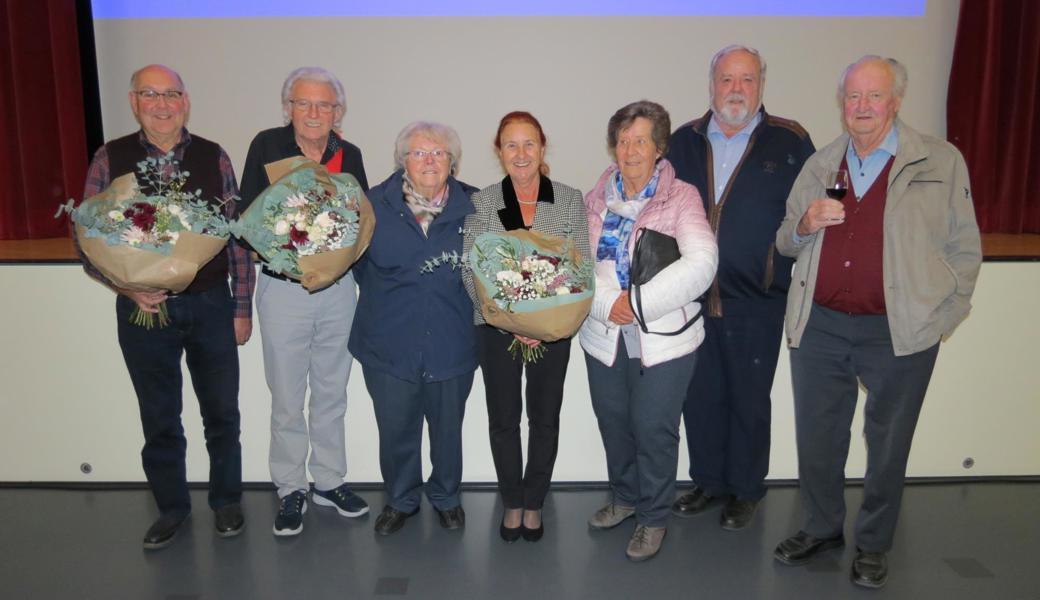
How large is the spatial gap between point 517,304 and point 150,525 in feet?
6.58

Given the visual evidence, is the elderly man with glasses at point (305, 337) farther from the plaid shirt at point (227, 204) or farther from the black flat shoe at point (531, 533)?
the black flat shoe at point (531, 533)

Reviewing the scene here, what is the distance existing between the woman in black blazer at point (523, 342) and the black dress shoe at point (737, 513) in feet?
2.68

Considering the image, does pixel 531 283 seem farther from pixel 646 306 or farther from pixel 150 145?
pixel 150 145

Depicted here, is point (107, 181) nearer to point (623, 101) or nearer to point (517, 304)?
point (517, 304)

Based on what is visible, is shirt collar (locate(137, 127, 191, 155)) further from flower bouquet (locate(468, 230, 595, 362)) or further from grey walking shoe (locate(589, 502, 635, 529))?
grey walking shoe (locate(589, 502, 635, 529))

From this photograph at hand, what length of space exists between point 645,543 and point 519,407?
2.37ft

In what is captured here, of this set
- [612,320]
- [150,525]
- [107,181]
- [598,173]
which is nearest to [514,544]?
[612,320]

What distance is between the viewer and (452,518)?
2996mm

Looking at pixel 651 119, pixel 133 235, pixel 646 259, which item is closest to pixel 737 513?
pixel 646 259

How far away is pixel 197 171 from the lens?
269cm

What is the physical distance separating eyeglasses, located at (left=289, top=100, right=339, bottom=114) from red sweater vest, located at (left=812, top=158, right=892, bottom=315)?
1.89 m

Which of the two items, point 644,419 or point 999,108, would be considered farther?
point 999,108

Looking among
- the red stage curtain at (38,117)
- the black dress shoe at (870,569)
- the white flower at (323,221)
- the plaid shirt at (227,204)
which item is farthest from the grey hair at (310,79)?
the red stage curtain at (38,117)

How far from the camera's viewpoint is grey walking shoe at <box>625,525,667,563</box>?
8.99 feet
